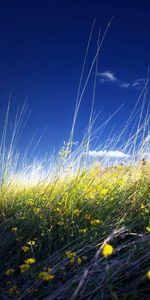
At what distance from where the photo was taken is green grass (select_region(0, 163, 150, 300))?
1752 millimetres

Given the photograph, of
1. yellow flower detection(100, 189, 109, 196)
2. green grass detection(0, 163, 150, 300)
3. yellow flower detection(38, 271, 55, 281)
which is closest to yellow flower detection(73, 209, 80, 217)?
green grass detection(0, 163, 150, 300)

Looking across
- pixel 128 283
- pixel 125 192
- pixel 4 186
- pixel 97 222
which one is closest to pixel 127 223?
pixel 97 222

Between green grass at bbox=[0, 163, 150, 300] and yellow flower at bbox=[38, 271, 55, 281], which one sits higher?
yellow flower at bbox=[38, 271, 55, 281]

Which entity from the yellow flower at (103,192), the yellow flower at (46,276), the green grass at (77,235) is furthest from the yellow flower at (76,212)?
the yellow flower at (46,276)

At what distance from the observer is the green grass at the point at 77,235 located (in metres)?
1.75

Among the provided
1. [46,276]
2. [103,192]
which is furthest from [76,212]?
[46,276]

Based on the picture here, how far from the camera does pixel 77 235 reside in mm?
2498

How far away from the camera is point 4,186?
4.49 metres

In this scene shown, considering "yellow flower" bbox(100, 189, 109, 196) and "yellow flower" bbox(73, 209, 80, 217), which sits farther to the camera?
"yellow flower" bbox(100, 189, 109, 196)

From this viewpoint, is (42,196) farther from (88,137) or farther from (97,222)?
(97,222)

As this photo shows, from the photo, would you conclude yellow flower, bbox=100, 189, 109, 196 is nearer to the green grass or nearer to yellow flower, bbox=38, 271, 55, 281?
the green grass

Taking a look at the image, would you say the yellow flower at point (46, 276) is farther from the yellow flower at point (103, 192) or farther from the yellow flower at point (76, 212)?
the yellow flower at point (103, 192)

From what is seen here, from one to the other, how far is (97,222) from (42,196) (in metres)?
1.26

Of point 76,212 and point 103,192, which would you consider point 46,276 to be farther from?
point 103,192
